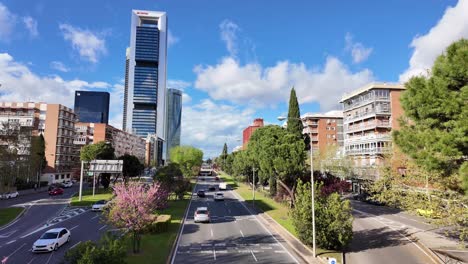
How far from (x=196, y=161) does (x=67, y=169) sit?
130ft

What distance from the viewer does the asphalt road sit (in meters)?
21.2

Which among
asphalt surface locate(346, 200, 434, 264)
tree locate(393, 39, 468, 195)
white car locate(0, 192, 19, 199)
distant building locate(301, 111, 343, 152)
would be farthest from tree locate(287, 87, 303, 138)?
white car locate(0, 192, 19, 199)

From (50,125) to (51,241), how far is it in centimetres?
7851

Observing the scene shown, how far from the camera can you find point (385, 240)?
87.6ft

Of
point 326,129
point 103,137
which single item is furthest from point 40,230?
point 103,137

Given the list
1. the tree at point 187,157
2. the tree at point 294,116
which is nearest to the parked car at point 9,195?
the tree at point 187,157

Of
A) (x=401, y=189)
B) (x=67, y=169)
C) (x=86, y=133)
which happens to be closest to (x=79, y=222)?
(x=401, y=189)

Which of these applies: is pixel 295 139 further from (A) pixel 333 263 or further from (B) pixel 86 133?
(B) pixel 86 133

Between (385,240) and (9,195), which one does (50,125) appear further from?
(385,240)

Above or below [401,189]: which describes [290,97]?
above

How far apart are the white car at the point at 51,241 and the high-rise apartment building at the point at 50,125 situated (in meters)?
70.5

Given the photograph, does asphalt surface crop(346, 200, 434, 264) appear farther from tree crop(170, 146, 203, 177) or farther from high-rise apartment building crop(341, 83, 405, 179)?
tree crop(170, 146, 203, 177)

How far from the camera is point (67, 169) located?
3863 inches

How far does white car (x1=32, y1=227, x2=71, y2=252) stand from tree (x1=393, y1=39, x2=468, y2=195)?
23334 millimetres
